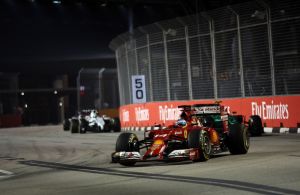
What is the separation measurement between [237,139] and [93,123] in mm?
20559

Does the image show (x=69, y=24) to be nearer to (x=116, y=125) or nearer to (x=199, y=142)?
(x=116, y=125)

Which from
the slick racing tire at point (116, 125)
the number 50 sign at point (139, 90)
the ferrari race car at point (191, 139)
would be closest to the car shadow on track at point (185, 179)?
the ferrari race car at point (191, 139)

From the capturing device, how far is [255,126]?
877 inches

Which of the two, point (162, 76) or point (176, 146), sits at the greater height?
point (162, 76)

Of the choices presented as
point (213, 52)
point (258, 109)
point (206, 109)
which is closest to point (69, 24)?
point (213, 52)

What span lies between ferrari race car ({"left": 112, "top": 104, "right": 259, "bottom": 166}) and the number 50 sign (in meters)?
9.50

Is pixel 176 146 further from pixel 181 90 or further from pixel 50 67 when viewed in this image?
pixel 50 67

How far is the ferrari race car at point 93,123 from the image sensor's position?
3406cm

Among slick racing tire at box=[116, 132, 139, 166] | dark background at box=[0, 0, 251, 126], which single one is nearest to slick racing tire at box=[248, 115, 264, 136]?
slick racing tire at box=[116, 132, 139, 166]

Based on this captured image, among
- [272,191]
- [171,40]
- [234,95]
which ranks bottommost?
[272,191]

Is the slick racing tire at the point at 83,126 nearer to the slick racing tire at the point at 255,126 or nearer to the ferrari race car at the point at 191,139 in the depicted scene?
the slick racing tire at the point at 255,126

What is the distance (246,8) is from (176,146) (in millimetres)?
12645

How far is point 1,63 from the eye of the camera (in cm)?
6066

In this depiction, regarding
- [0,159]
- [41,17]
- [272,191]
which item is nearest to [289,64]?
[0,159]
